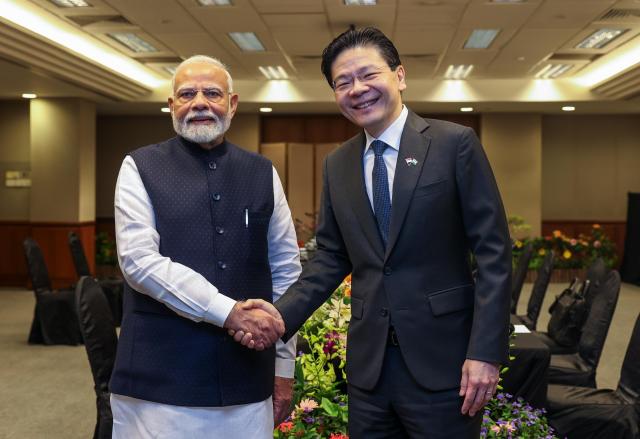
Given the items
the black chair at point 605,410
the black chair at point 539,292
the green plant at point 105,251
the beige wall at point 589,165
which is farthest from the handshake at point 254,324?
the beige wall at point 589,165

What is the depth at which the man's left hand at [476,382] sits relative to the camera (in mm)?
1941

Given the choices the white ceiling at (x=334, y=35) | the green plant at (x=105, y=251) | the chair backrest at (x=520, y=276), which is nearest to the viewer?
the chair backrest at (x=520, y=276)

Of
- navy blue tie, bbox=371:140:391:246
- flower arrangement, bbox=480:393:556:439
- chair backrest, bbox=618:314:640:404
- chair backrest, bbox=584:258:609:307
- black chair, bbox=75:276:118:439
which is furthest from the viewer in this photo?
chair backrest, bbox=584:258:609:307

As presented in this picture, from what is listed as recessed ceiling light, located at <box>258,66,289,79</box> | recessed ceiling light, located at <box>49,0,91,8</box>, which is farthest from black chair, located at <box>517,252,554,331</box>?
recessed ceiling light, located at <box>258,66,289,79</box>

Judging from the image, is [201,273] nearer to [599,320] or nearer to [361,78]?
[361,78]

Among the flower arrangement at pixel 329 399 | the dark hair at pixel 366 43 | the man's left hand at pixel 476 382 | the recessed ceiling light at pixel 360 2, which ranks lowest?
the flower arrangement at pixel 329 399

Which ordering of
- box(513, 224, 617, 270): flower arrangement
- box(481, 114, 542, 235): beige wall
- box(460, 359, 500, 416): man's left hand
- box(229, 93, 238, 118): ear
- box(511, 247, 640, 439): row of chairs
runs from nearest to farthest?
box(460, 359, 500, 416): man's left hand < box(229, 93, 238, 118): ear < box(511, 247, 640, 439): row of chairs < box(513, 224, 617, 270): flower arrangement < box(481, 114, 542, 235): beige wall

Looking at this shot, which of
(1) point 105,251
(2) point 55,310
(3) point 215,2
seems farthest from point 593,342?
(1) point 105,251

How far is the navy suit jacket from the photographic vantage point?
197 cm

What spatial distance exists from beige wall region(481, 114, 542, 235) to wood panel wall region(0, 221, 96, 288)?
7.50m

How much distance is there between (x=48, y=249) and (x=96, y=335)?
32.3 ft

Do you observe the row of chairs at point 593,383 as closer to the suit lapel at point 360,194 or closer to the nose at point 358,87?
the suit lapel at point 360,194

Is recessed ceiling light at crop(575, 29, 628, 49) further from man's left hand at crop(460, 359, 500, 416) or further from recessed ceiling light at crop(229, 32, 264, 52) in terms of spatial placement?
man's left hand at crop(460, 359, 500, 416)

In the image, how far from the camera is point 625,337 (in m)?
8.35
